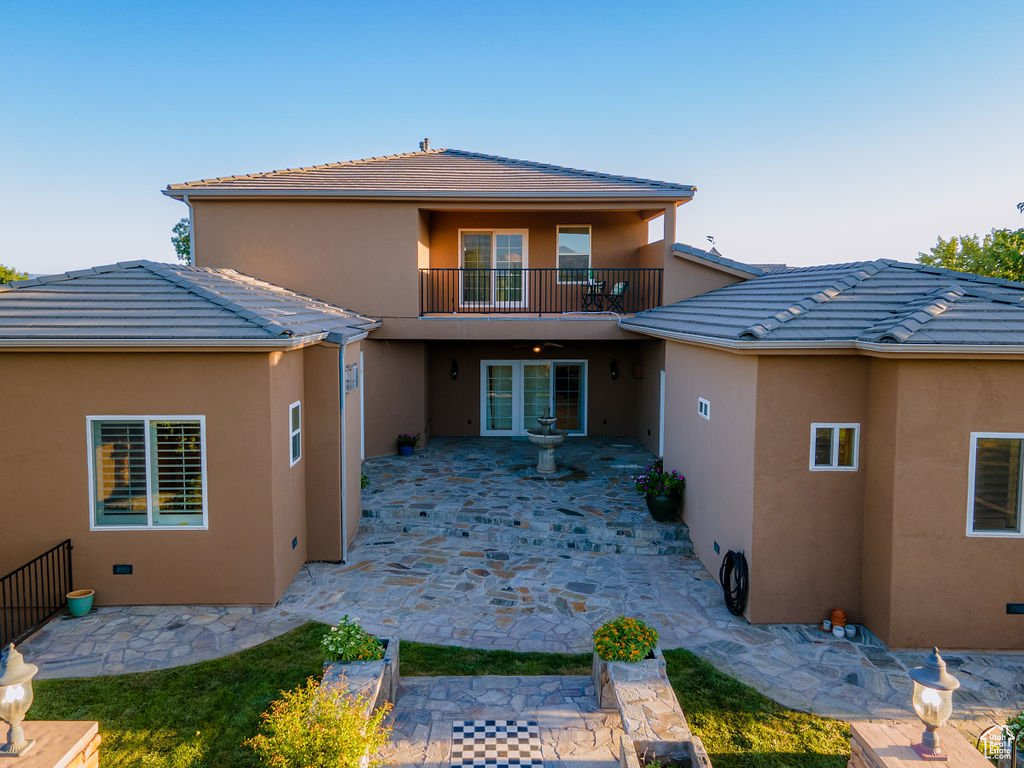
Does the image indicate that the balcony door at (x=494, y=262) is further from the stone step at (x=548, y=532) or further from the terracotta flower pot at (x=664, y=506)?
the terracotta flower pot at (x=664, y=506)

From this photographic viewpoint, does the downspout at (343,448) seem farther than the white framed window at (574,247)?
No

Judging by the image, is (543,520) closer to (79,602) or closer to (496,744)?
(496,744)

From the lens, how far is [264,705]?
244 inches

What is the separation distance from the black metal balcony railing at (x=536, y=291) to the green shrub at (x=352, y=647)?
10.3 meters

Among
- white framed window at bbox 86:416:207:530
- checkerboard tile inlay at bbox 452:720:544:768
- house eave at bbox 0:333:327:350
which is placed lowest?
checkerboard tile inlay at bbox 452:720:544:768

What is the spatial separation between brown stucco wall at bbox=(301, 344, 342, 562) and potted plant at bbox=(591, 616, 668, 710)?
537 centimetres

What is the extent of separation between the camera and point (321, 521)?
10164 mm

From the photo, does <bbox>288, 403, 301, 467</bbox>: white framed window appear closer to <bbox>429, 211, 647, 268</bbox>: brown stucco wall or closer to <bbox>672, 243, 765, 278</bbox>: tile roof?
<bbox>429, 211, 647, 268</bbox>: brown stucco wall

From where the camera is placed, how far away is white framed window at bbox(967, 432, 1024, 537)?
291 inches

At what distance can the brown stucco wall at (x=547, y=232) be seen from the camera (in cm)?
1703

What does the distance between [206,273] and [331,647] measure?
8.14m

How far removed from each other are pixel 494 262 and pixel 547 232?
1.69 m

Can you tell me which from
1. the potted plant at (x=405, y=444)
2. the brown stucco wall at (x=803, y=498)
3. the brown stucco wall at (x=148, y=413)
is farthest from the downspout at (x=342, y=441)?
the brown stucco wall at (x=803, y=498)

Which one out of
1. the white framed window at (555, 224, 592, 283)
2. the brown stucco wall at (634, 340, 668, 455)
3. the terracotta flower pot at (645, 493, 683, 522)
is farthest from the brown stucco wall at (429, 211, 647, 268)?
the terracotta flower pot at (645, 493, 683, 522)
